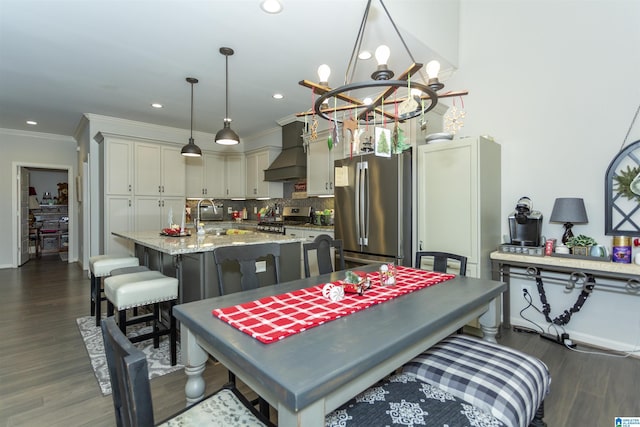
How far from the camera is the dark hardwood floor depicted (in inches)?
72.9

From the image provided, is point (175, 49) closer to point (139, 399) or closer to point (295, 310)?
point (295, 310)

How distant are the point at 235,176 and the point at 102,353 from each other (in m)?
4.53

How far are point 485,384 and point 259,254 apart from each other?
4.39ft

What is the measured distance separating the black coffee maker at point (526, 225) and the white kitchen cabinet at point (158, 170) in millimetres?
5306

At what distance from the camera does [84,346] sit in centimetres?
274

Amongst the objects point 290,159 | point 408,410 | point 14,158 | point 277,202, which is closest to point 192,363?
point 408,410

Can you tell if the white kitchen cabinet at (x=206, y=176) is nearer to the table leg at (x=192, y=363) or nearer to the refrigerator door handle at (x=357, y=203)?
the refrigerator door handle at (x=357, y=203)

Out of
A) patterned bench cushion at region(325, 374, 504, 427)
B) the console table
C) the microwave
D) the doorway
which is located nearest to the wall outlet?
patterned bench cushion at region(325, 374, 504, 427)

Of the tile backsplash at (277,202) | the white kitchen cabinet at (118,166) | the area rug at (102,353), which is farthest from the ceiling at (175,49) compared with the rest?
the area rug at (102,353)

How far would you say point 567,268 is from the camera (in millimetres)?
2627

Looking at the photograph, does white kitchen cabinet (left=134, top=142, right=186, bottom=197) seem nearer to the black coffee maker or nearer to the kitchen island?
the kitchen island

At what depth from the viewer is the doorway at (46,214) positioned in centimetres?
685

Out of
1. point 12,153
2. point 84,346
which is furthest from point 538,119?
point 12,153

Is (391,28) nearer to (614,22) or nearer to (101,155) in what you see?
(614,22)
